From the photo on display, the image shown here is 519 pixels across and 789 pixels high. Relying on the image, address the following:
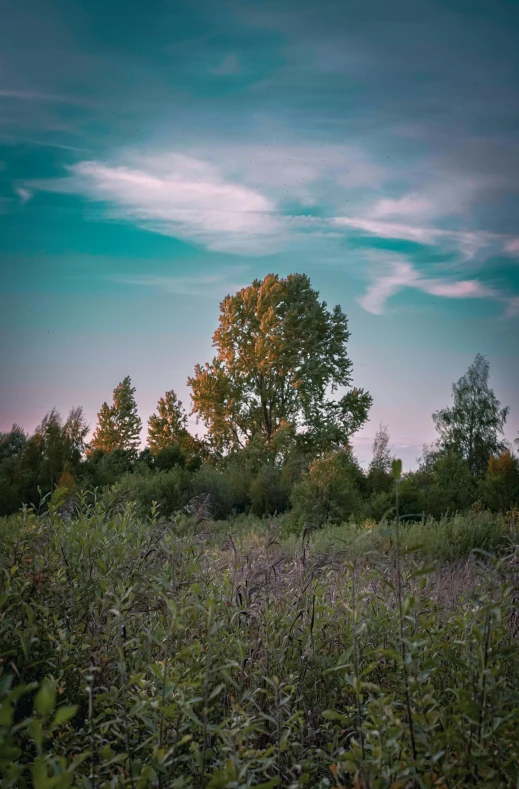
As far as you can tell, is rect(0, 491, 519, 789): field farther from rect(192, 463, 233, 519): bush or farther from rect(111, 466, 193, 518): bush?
rect(192, 463, 233, 519): bush

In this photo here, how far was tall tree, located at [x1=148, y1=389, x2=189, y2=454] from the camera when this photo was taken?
3256cm

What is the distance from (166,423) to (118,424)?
285cm

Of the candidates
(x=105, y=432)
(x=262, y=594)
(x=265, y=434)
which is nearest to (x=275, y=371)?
(x=265, y=434)

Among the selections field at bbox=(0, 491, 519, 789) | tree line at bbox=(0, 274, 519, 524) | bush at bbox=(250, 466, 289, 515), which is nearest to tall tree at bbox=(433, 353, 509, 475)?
tree line at bbox=(0, 274, 519, 524)

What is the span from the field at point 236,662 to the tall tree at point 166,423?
2873 cm

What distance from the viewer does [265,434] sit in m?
29.6

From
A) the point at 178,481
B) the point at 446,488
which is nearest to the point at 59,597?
the point at 178,481

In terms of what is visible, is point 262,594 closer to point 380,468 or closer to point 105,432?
point 380,468

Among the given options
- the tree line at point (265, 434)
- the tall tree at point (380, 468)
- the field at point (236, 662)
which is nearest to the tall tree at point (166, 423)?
the tree line at point (265, 434)

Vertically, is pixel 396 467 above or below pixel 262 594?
above

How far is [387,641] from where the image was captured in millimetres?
3418

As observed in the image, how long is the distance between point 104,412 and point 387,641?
32.1 metres

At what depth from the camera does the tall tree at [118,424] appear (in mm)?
33500

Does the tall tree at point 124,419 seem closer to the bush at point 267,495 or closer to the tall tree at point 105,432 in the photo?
the tall tree at point 105,432
